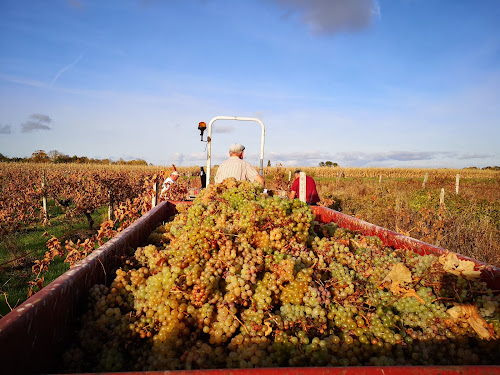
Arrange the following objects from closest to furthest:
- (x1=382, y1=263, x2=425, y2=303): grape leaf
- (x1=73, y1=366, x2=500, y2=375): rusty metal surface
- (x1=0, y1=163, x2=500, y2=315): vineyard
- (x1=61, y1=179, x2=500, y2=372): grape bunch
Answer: (x1=73, y1=366, x2=500, y2=375): rusty metal surface
(x1=61, y1=179, x2=500, y2=372): grape bunch
(x1=382, y1=263, x2=425, y2=303): grape leaf
(x1=0, y1=163, x2=500, y2=315): vineyard

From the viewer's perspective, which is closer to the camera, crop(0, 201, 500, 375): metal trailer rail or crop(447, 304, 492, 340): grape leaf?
crop(0, 201, 500, 375): metal trailer rail

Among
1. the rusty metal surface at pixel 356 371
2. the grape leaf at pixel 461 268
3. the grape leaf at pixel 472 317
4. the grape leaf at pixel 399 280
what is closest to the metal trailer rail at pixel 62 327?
the rusty metal surface at pixel 356 371

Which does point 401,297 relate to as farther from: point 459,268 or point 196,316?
point 196,316

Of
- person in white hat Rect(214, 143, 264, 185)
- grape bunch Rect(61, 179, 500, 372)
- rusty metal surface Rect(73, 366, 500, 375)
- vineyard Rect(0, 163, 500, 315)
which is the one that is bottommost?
vineyard Rect(0, 163, 500, 315)

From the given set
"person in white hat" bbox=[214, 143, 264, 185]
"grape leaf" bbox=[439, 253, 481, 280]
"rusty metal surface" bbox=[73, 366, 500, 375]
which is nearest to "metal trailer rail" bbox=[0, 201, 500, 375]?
"rusty metal surface" bbox=[73, 366, 500, 375]

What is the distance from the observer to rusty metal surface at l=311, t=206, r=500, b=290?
1794mm

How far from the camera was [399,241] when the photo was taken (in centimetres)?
266

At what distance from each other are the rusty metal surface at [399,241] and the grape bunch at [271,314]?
11cm

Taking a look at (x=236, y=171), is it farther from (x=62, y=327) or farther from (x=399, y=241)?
(x=62, y=327)

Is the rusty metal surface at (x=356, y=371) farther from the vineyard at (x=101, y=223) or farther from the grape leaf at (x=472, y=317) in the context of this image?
the vineyard at (x=101, y=223)

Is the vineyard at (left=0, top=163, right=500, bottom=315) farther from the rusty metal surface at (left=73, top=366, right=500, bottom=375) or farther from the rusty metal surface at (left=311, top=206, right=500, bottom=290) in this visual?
the rusty metal surface at (left=73, top=366, right=500, bottom=375)

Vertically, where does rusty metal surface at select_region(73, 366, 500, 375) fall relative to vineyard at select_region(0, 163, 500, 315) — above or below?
above

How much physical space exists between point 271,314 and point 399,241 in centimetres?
176

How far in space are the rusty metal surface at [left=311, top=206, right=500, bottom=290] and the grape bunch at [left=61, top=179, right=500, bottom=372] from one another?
0.11m
